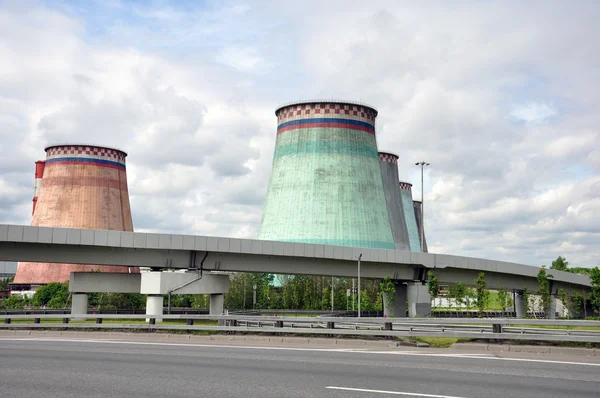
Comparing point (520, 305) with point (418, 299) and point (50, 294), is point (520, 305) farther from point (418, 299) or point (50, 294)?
point (50, 294)

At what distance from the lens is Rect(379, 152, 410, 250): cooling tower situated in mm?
73562

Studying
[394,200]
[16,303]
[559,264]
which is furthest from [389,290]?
[559,264]

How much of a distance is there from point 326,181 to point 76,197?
30090mm

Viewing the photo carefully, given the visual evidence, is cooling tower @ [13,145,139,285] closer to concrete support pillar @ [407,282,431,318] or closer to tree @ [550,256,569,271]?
concrete support pillar @ [407,282,431,318]

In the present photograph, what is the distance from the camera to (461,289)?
58.2 metres

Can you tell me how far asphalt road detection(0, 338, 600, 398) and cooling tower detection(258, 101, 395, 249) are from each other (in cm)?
3600

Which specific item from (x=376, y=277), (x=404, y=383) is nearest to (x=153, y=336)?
(x=404, y=383)

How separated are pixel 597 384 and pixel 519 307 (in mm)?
52220

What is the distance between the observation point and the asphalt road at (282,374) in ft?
33.3

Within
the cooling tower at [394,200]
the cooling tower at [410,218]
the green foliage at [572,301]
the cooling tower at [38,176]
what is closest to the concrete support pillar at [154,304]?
the green foliage at [572,301]

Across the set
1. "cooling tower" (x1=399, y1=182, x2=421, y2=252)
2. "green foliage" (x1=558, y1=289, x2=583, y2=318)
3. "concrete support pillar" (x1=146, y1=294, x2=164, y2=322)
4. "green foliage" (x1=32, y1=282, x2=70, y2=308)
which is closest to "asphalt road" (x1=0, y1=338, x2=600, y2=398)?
"concrete support pillar" (x1=146, y1=294, x2=164, y2=322)

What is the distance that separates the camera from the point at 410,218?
91.4 meters

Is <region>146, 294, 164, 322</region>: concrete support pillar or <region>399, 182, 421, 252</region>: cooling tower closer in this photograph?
<region>146, 294, 164, 322</region>: concrete support pillar

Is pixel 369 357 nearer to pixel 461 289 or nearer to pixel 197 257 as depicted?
pixel 197 257
